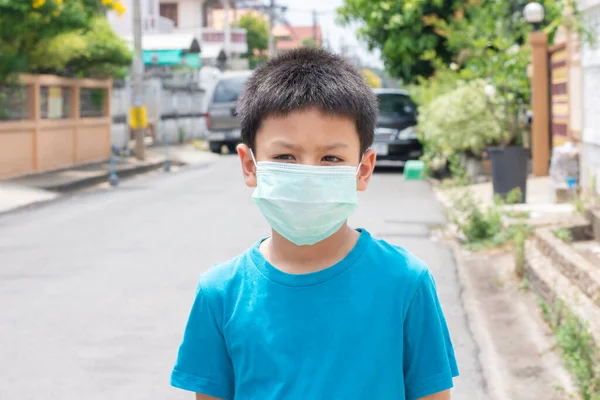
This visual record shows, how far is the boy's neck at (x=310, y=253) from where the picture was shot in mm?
2557

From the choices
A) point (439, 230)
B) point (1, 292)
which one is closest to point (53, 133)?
point (439, 230)

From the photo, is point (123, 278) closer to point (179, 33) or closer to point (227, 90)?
point (227, 90)

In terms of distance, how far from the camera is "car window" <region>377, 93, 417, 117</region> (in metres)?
23.2

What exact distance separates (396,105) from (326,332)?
2152 cm

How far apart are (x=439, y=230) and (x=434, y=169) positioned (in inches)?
373

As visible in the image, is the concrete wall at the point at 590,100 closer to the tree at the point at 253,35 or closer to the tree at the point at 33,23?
the tree at the point at 33,23

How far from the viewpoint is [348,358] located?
244 cm

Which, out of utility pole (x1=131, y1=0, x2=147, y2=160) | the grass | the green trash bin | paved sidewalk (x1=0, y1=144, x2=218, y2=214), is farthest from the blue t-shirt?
utility pole (x1=131, y1=0, x2=147, y2=160)

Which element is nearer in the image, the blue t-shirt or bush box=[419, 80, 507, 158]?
the blue t-shirt

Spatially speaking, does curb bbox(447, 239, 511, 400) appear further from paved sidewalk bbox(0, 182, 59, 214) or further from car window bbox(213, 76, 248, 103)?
car window bbox(213, 76, 248, 103)

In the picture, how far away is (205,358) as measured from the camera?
101 inches

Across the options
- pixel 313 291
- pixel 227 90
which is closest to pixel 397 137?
pixel 227 90

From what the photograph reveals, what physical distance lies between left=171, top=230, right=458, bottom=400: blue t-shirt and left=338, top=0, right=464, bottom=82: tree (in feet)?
76.6

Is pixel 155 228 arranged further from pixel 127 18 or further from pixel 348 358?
pixel 127 18
